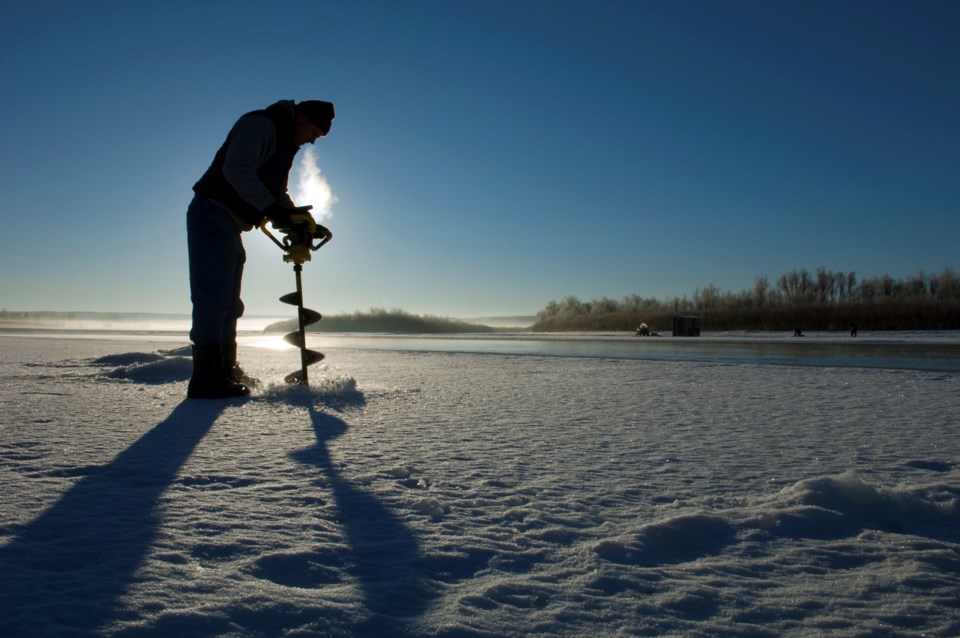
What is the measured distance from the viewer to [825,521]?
145cm

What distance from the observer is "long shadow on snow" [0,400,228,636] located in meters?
0.91

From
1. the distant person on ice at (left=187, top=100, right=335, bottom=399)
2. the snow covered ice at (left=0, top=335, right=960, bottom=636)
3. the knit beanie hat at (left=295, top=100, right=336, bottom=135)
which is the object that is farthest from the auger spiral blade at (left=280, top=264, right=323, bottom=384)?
the snow covered ice at (left=0, top=335, right=960, bottom=636)

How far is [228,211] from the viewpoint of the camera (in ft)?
12.3

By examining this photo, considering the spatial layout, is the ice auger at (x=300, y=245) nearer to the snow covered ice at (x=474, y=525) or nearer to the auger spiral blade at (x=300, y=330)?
the auger spiral blade at (x=300, y=330)

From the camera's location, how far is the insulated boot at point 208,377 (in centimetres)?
374

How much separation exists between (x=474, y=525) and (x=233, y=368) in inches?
131

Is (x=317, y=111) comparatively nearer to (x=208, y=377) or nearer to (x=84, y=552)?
(x=208, y=377)

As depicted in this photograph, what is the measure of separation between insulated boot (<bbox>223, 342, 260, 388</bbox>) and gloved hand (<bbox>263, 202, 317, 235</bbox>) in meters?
0.93

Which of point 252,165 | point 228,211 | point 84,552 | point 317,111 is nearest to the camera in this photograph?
point 84,552

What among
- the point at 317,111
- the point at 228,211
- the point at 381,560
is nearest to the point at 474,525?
the point at 381,560

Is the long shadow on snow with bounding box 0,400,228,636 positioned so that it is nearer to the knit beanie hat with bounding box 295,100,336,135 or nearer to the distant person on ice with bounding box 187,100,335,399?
the distant person on ice with bounding box 187,100,335,399

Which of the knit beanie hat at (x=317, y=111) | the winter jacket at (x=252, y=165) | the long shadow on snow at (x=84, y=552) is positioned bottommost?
the long shadow on snow at (x=84, y=552)

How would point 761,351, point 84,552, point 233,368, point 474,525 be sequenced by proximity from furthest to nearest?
point 761,351
point 233,368
point 474,525
point 84,552

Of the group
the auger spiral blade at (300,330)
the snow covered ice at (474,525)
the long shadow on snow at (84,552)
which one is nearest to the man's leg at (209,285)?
the auger spiral blade at (300,330)
